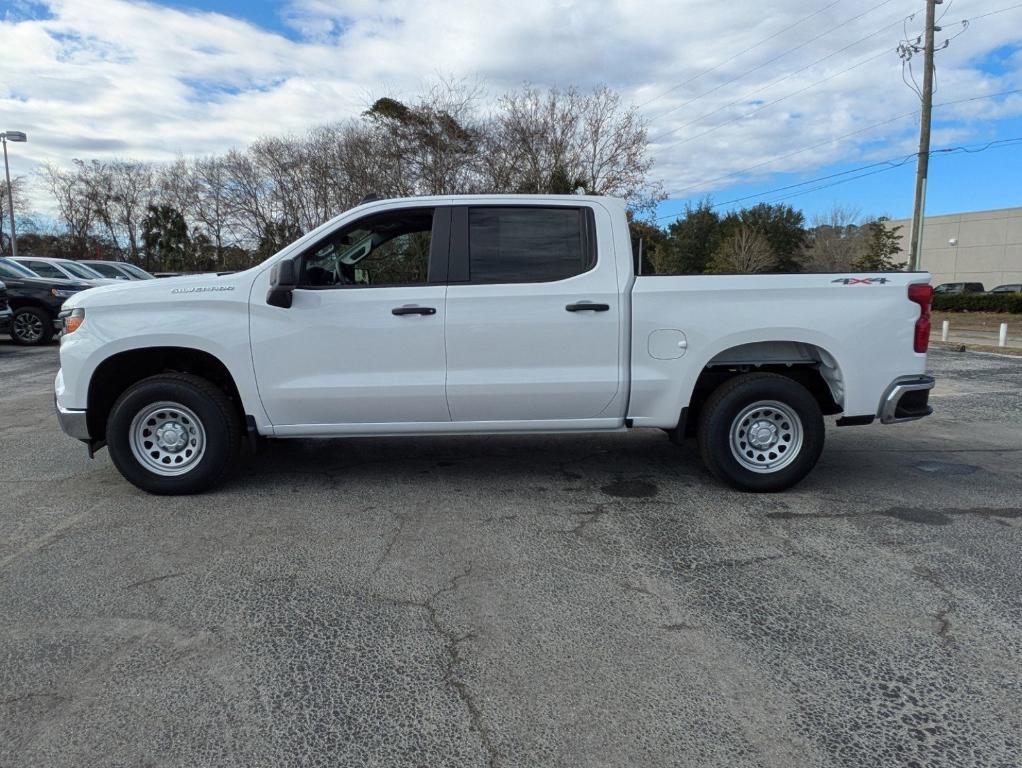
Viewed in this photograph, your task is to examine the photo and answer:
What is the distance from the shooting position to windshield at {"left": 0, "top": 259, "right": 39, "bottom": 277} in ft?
49.2

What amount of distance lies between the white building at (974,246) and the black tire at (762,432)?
5024 cm

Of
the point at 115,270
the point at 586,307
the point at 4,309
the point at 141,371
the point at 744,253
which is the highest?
the point at 744,253

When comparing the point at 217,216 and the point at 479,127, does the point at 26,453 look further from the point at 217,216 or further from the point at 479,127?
the point at 217,216

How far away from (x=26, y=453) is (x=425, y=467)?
12.3ft

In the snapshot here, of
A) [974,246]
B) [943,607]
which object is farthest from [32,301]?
[974,246]

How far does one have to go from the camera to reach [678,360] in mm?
4867

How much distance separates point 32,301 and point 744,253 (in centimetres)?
4634

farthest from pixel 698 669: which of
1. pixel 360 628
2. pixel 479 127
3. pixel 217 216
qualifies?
pixel 217 216

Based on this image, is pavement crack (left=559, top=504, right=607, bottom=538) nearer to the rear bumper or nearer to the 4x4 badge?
the rear bumper

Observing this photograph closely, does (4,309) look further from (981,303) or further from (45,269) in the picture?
(981,303)

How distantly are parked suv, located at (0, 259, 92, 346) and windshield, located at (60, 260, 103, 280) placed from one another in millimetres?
2192

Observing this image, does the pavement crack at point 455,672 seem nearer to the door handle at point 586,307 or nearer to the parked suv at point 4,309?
the door handle at point 586,307

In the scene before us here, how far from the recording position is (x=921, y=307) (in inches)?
190

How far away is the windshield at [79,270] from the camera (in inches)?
692
